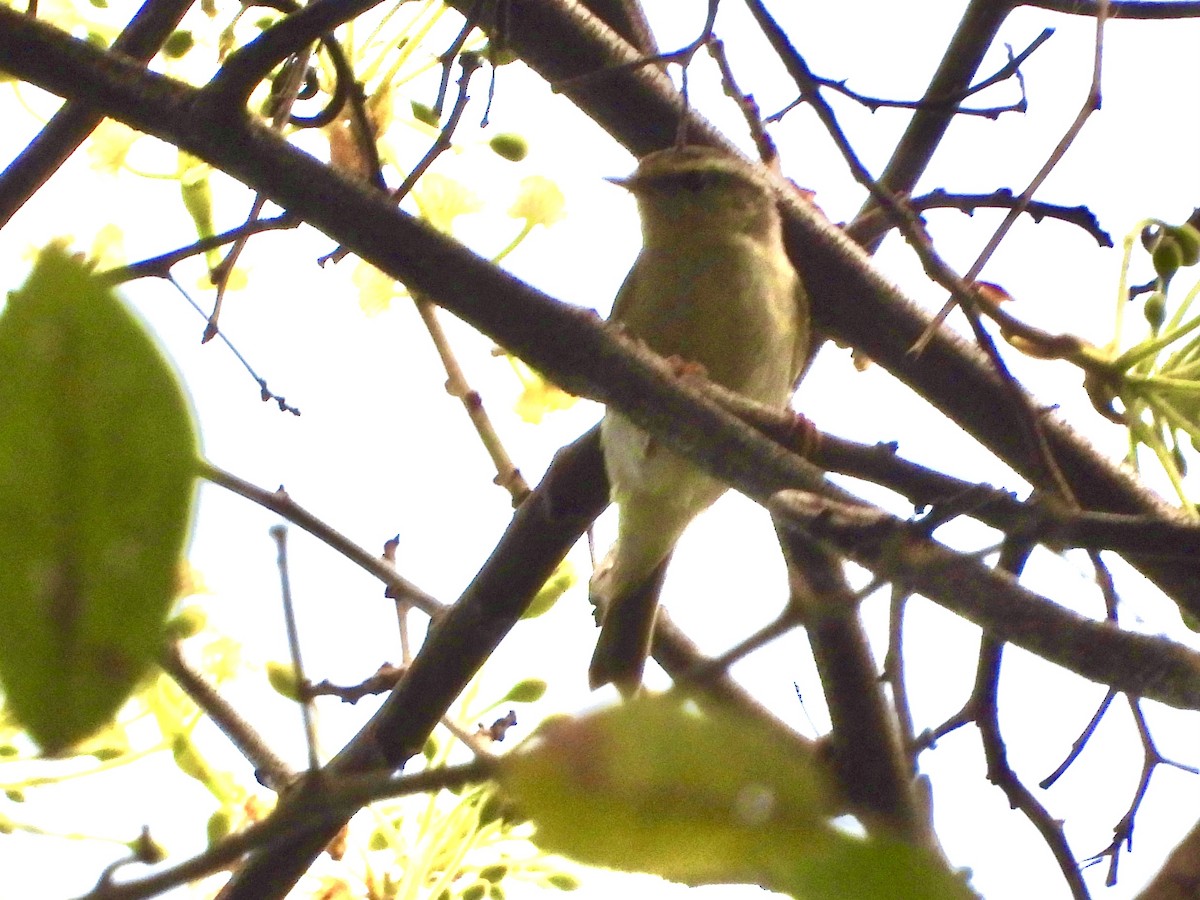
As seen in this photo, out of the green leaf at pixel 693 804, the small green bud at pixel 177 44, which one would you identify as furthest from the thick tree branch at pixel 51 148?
the green leaf at pixel 693 804

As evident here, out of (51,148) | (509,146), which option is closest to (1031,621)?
(509,146)

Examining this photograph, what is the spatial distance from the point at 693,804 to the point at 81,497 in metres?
0.17

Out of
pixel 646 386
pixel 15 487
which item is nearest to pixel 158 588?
pixel 15 487

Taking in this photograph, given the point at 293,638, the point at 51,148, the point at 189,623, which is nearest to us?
the point at 293,638

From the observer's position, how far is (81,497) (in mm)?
329

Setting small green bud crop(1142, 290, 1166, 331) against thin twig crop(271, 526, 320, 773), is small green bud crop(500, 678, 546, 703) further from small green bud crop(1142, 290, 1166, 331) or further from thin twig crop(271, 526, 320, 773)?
thin twig crop(271, 526, 320, 773)

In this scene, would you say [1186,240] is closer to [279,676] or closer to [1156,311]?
[1156,311]

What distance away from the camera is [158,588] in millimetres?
341

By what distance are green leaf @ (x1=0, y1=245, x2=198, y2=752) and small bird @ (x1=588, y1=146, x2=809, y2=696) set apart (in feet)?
5.45

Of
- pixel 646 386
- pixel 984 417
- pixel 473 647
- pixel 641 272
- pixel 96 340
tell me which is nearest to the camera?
pixel 96 340

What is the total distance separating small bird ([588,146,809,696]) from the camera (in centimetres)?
214

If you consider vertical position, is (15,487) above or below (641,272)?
below

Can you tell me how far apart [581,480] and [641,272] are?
108 cm

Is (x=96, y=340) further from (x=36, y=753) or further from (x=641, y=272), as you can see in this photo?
(x=641, y=272)
